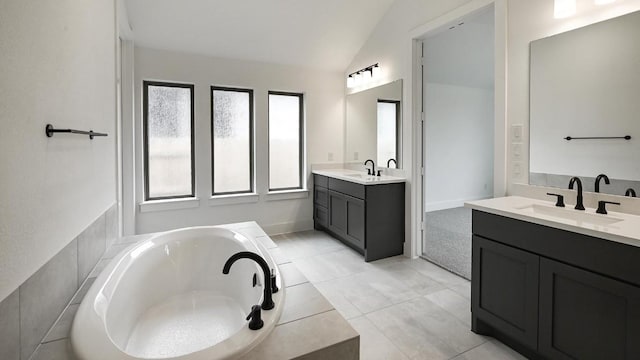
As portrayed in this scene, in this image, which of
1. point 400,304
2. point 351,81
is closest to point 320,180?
point 351,81

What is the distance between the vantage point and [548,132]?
2146mm

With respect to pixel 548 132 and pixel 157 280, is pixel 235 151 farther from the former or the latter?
pixel 548 132

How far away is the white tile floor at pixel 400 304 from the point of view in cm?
192

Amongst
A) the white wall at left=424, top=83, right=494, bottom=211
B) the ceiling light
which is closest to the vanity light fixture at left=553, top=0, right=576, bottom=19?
the ceiling light

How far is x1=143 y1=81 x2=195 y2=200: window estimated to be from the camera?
3.72 m

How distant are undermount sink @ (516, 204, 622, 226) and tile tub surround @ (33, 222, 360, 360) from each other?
4.23ft

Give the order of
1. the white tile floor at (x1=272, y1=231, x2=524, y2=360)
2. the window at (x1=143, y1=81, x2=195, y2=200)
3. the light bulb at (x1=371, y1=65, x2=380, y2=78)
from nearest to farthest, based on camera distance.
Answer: the white tile floor at (x1=272, y1=231, x2=524, y2=360) < the window at (x1=143, y1=81, x2=195, y2=200) < the light bulb at (x1=371, y1=65, x2=380, y2=78)

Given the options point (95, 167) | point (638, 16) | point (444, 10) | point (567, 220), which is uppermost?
point (444, 10)

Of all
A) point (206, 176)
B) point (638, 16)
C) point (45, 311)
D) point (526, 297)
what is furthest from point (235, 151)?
point (638, 16)

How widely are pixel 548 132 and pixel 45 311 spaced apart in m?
2.87

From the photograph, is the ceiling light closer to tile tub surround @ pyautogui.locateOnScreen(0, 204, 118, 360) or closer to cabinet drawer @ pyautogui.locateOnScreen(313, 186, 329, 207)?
cabinet drawer @ pyautogui.locateOnScreen(313, 186, 329, 207)

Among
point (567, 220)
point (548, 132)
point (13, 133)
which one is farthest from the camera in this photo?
point (548, 132)

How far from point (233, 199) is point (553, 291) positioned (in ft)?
11.2

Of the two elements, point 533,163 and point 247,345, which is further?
point 533,163
